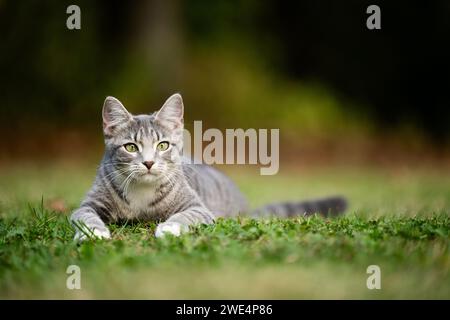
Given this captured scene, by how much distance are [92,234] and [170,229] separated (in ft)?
1.62

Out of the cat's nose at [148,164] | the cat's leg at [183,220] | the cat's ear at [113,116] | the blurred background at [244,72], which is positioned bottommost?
the cat's leg at [183,220]

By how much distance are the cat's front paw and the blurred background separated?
7743mm

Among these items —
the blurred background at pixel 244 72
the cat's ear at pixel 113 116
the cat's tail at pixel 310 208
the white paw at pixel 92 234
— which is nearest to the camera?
the white paw at pixel 92 234

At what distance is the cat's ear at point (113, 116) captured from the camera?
4379 millimetres

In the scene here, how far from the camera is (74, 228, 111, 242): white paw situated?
3.71m

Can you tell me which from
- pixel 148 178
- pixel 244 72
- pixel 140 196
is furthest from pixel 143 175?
pixel 244 72

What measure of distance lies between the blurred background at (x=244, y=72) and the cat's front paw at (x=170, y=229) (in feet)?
25.4

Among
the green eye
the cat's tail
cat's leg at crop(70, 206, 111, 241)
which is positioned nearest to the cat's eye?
the green eye

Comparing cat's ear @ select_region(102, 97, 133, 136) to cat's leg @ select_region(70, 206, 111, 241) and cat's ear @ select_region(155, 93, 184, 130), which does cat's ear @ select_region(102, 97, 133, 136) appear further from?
cat's leg @ select_region(70, 206, 111, 241)

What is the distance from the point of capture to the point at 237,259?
3.31 meters

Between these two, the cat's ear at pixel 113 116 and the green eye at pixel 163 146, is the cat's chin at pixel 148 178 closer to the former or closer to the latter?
the green eye at pixel 163 146

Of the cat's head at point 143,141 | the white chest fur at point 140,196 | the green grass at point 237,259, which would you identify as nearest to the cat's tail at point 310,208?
the green grass at point 237,259

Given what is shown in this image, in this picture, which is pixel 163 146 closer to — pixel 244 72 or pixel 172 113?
pixel 172 113

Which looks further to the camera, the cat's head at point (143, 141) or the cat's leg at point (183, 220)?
the cat's head at point (143, 141)
